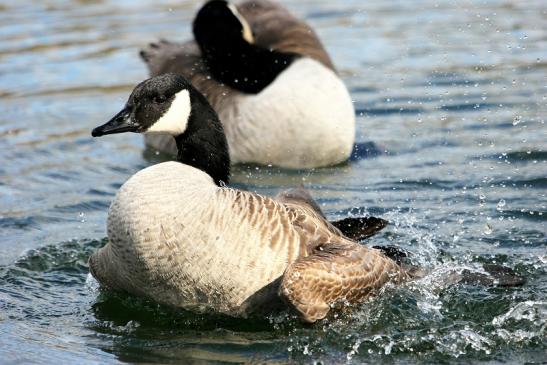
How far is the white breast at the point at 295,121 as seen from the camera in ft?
37.0

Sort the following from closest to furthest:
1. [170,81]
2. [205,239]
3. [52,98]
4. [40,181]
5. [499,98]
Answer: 1. [205,239]
2. [170,81]
3. [40,181]
4. [499,98]
5. [52,98]

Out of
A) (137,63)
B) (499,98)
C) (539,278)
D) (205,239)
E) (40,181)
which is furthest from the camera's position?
(137,63)

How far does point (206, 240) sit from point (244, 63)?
16.6 ft

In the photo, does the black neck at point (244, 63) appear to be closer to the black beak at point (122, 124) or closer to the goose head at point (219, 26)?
the goose head at point (219, 26)

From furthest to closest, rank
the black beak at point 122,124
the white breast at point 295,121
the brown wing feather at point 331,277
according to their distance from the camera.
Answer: the white breast at point 295,121 < the black beak at point 122,124 < the brown wing feather at point 331,277

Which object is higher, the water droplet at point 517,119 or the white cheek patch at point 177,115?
the white cheek patch at point 177,115

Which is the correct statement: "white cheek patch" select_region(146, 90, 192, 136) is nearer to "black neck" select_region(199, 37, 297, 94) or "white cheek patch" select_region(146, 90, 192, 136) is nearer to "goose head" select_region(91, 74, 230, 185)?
"goose head" select_region(91, 74, 230, 185)

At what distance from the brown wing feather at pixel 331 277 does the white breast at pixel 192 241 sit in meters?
0.24

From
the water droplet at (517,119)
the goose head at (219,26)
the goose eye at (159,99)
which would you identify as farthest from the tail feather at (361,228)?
the water droplet at (517,119)

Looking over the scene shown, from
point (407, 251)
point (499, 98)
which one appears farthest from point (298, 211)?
point (499, 98)

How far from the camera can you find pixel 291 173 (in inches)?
447

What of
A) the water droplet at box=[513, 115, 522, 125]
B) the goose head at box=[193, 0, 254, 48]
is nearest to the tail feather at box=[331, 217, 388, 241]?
the goose head at box=[193, 0, 254, 48]

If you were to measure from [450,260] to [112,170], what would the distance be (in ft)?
14.6

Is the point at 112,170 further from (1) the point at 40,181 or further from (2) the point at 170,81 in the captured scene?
(2) the point at 170,81
